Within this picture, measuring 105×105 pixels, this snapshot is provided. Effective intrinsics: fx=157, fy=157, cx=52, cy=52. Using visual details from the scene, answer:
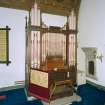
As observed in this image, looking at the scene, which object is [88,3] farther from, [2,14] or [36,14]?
[2,14]

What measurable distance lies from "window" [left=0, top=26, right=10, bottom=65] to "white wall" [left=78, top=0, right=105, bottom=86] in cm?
262

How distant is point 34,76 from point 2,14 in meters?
2.11

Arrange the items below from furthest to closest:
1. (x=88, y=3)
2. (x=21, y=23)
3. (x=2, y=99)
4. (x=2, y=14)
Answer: (x=88, y=3) → (x=21, y=23) → (x=2, y=14) → (x=2, y=99)

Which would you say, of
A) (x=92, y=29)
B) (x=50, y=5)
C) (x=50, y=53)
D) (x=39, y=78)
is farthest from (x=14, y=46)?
(x=92, y=29)

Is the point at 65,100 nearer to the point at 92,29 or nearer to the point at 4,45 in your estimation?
the point at 4,45

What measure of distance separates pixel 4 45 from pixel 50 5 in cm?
203

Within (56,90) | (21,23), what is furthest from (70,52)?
(21,23)

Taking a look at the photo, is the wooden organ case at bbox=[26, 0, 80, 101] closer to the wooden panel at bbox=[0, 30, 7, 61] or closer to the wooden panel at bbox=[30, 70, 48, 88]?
the wooden panel at bbox=[30, 70, 48, 88]

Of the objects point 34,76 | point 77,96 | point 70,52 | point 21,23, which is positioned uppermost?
point 21,23

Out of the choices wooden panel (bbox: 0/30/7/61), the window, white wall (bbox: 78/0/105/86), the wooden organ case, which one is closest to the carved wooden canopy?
the wooden organ case

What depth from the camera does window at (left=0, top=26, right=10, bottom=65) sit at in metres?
4.75

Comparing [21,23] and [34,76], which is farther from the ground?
[21,23]

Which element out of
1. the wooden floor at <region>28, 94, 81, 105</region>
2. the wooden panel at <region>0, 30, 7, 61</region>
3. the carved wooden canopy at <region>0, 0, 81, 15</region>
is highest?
the carved wooden canopy at <region>0, 0, 81, 15</region>

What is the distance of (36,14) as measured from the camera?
481 centimetres
